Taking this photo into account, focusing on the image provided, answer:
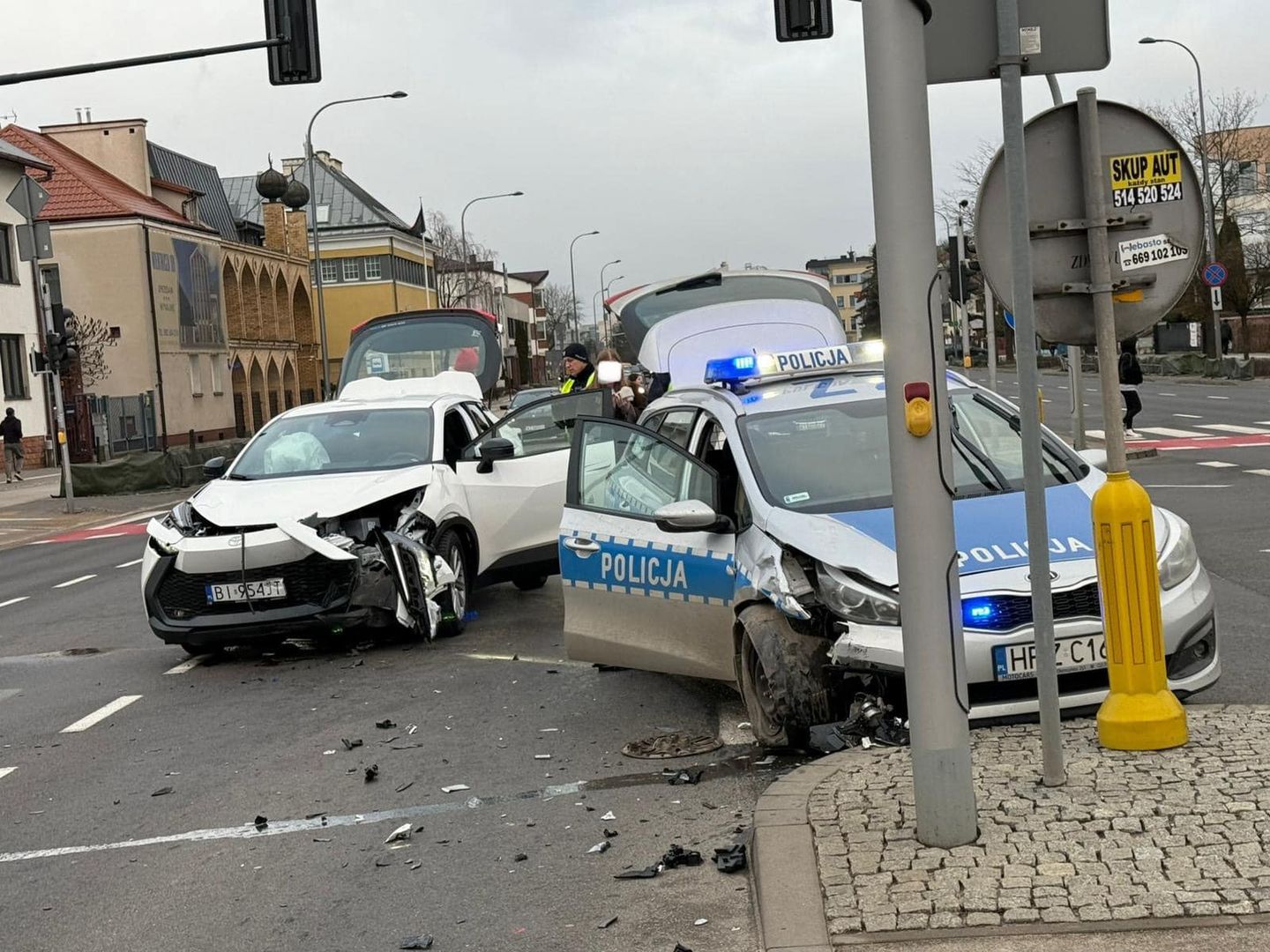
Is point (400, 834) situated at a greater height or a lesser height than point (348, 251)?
lesser

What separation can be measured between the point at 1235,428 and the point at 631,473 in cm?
2379

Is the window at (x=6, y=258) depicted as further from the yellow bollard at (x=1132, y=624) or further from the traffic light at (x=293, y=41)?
the yellow bollard at (x=1132, y=624)

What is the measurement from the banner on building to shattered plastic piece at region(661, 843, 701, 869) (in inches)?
2108

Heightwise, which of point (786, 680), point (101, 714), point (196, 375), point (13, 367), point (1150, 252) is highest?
point (13, 367)

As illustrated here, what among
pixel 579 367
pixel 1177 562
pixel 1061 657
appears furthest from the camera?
pixel 579 367

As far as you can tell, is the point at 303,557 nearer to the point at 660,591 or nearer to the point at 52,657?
the point at 52,657

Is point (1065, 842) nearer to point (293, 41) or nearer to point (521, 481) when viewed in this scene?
point (521, 481)

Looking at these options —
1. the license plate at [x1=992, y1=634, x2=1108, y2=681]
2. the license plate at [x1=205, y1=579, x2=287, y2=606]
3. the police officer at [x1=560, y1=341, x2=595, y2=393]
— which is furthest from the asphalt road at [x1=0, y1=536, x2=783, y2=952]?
the police officer at [x1=560, y1=341, x2=595, y2=393]

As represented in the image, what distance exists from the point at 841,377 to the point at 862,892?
171 inches

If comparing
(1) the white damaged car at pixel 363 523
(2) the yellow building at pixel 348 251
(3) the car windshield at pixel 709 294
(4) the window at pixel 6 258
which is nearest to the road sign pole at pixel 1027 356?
(1) the white damaged car at pixel 363 523

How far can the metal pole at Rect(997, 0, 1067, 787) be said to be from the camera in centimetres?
523

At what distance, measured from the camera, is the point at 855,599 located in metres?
6.39

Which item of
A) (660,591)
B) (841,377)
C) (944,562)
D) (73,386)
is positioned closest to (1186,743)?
(944,562)

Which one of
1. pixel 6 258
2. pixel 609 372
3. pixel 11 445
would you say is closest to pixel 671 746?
pixel 609 372
